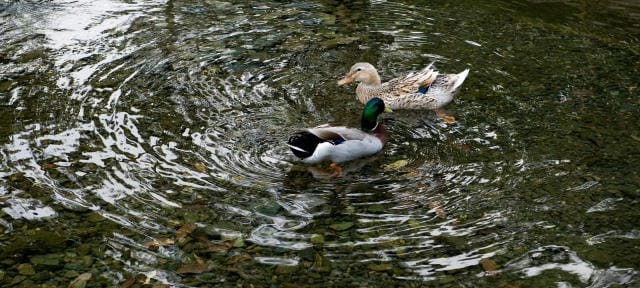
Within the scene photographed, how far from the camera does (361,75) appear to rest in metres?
8.25

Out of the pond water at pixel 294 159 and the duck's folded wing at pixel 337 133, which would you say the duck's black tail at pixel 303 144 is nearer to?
the duck's folded wing at pixel 337 133

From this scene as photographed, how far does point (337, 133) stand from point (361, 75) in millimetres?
1708

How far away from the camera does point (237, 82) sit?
27.8 ft

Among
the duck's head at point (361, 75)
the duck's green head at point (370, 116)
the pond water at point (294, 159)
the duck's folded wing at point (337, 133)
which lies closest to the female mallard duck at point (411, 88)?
the duck's head at point (361, 75)

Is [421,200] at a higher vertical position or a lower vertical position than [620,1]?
lower

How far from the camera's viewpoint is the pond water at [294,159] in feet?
17.5

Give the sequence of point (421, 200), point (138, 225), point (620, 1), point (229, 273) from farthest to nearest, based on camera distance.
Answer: point (620, 1) → point (421, 200) → point (138, 225) → point (229, 273)

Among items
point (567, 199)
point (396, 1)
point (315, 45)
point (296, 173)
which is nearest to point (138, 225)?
point (296, 173)

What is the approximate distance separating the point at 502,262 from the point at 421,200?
0.97m

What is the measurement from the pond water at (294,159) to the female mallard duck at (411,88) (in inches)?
6.3

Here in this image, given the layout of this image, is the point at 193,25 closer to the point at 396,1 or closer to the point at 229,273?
the point at 396,1

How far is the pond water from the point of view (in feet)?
17.5

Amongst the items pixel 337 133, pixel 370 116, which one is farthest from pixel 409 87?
pixel 337 133

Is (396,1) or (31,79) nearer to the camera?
(31,79)
